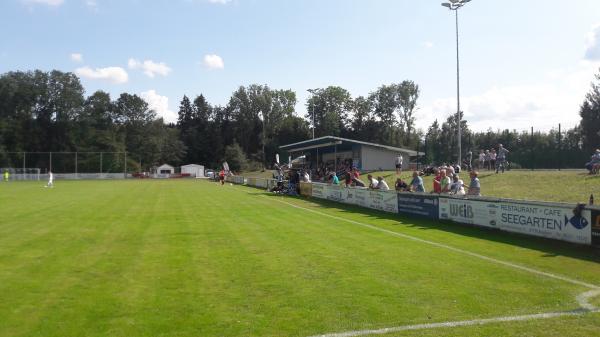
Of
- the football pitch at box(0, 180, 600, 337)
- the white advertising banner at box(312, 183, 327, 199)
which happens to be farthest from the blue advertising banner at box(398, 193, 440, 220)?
the white advertising banner at box(312, 183, 327, 199)

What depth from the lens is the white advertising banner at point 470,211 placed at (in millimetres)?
15062

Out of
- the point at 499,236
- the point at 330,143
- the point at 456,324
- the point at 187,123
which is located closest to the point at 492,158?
the point at 330,143

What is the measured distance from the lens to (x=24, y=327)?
6.10 meters

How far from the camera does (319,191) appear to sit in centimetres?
2995

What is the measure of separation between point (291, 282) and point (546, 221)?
8071 mm

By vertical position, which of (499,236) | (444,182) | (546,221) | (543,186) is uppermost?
(444,182)

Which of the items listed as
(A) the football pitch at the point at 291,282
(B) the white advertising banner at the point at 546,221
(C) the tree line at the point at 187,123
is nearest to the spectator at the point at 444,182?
(A) the football pitch at the point at 291,282

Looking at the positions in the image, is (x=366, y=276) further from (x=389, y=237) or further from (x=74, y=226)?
(x=74, y=226)

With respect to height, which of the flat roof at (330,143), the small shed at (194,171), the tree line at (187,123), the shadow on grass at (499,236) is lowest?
the shadow on grass at (499,236)

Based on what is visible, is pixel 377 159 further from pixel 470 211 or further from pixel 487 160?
pixel 470 211

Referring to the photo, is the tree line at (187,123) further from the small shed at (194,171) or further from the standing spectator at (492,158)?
the standing spectator at (492,158)

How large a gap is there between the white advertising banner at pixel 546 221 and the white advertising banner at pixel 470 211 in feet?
1.13

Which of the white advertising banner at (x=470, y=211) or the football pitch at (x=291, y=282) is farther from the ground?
the white advertising banner at (x=470, y=211)

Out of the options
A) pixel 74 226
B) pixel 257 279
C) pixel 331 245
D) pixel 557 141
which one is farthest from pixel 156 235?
pixel 557 141
